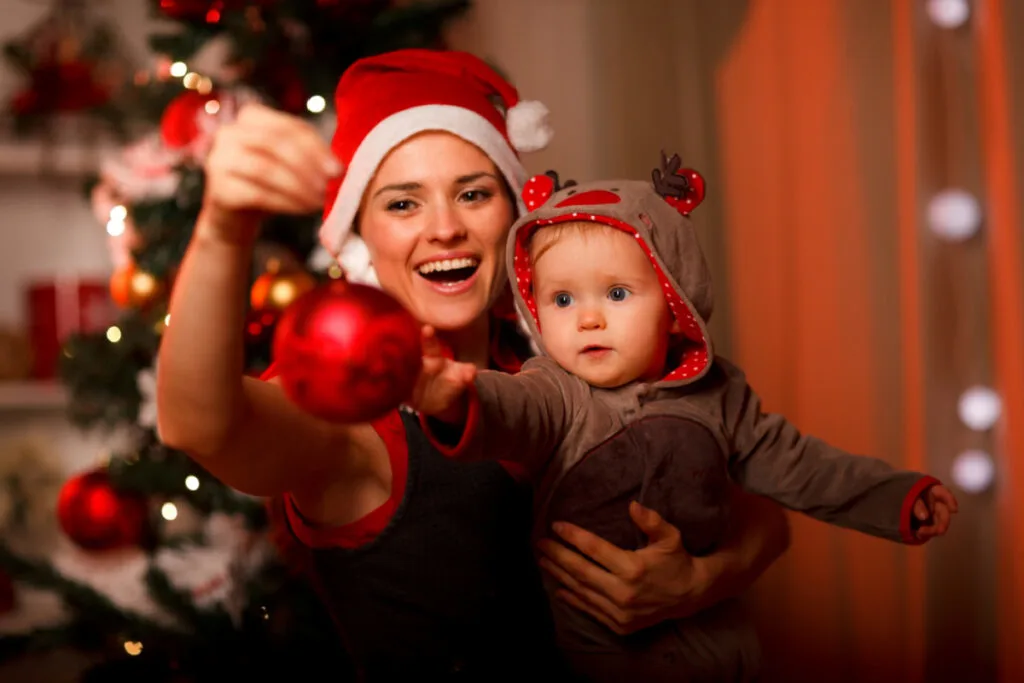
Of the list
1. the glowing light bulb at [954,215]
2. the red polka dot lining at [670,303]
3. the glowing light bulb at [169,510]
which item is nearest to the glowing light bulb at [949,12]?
the glowing light bulb at [954,215]

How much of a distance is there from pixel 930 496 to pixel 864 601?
83cm

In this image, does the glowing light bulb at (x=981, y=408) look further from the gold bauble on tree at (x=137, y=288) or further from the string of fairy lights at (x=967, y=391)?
the gold bauble on tree at (x=137, y=288)

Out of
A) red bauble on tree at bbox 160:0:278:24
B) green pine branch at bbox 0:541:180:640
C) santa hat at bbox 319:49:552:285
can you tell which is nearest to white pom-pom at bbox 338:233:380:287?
santa hat at bbox 319:49:552:285

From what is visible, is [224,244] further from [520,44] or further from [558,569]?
[520,44]

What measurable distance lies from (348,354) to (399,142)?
0.45 metres

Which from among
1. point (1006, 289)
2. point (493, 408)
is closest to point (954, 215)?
point (1006, 289)

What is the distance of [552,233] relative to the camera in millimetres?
794

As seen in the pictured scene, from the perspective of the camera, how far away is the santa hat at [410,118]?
0.93 metres

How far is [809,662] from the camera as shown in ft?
5.32

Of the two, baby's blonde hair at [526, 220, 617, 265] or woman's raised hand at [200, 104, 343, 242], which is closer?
woman's raised hand at [200, 104, 343, 242]

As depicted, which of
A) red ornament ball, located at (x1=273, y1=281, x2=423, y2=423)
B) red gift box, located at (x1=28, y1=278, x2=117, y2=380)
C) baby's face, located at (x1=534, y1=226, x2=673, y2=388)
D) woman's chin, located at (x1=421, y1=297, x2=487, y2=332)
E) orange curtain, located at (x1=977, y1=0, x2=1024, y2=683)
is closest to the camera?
red ornament ball, located at (x1=273, y1=281, x2=423, y2=423)

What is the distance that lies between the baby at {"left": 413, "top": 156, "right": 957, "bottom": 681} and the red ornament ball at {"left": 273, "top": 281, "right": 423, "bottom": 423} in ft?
0.62

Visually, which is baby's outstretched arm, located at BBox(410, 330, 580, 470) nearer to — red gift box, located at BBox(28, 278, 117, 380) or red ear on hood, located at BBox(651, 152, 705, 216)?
red ear on hood, located at BBox(651, 152, 705, 216)

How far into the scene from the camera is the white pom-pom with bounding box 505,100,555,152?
3.16 ft
